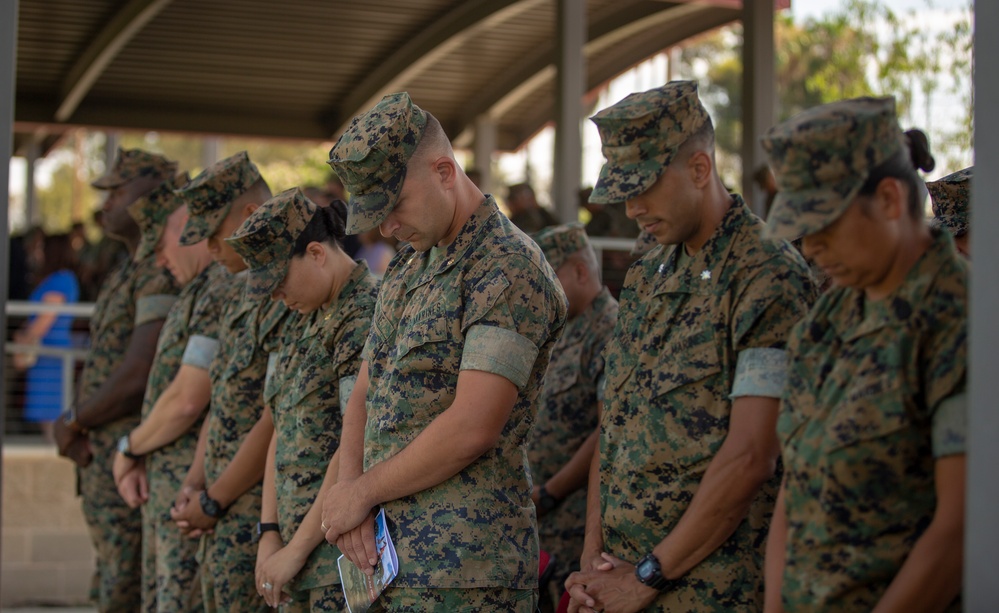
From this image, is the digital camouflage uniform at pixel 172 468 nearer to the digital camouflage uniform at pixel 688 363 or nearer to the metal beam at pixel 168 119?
the digital camouflage uniform at pixel 688 363

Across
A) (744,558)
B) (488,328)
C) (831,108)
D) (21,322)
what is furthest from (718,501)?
(21,322)

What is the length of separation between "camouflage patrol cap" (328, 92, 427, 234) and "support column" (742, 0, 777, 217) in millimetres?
6114

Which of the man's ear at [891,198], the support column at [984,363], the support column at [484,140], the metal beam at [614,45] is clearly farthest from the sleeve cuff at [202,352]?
the support column at [484,140]

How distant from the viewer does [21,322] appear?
9719 millimetres

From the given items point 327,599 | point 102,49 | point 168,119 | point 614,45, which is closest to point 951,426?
point 327,599

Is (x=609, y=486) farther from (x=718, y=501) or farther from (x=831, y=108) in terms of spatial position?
(x=831, y=108)

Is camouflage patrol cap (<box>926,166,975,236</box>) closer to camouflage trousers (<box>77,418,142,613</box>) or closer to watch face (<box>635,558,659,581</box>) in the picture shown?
watch face (<box>635,558,659,581</box>)

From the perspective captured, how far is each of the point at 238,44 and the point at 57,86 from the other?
6.94 feet

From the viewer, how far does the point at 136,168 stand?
483cm

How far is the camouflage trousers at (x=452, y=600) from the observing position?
8.80 feet

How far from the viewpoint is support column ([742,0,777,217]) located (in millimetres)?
8625

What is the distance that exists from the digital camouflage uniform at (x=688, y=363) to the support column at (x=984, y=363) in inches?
27.3

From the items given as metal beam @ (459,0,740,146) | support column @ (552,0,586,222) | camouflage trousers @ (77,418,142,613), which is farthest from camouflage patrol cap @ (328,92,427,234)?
metal beam @ (459,0,740,146)

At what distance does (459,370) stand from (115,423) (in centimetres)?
261
